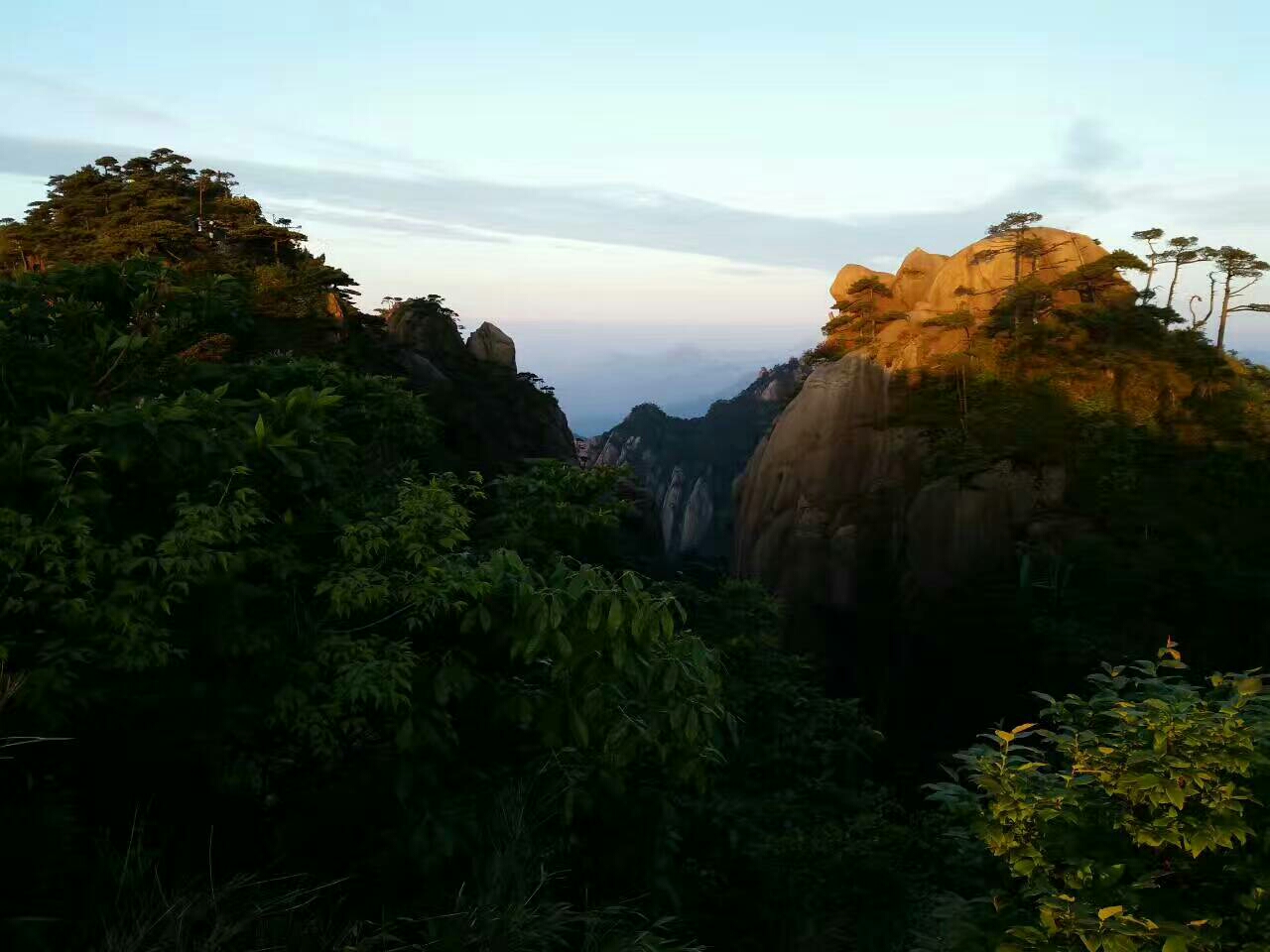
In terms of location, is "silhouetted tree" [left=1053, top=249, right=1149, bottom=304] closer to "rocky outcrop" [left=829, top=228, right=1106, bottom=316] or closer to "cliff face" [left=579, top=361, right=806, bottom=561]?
"rocky outcrop" [left=829, top=228, right=1106, bottom=316]

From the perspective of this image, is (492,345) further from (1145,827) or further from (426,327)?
(1145,827)

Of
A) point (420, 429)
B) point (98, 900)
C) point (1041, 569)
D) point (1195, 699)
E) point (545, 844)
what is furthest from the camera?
point (1041, 569)

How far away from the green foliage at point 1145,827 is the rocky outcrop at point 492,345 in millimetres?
36021

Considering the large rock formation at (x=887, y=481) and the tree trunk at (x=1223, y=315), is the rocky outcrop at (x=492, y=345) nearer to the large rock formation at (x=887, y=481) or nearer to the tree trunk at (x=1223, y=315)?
the large rock formation at (x=887, y=481)

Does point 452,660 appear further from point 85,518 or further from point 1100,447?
point 1100,447

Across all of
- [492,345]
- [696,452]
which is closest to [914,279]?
[492,345]

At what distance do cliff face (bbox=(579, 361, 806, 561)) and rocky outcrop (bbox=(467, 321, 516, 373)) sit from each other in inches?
1561

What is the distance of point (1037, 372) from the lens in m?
36.9

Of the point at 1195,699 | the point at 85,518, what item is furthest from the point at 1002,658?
the point at 85,518

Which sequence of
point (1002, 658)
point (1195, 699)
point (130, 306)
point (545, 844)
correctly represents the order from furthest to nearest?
point (1002, 658) < point (130, 306) < point (545, 844) < point (1195, 699)

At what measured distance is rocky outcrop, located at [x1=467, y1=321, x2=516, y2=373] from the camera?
3997 centimetres

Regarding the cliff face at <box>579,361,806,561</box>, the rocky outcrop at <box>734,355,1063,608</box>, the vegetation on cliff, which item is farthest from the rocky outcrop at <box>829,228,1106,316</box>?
the cliff face at <box>579,361,806,561</box>

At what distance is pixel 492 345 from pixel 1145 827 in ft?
125

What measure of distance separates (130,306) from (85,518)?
350cm
